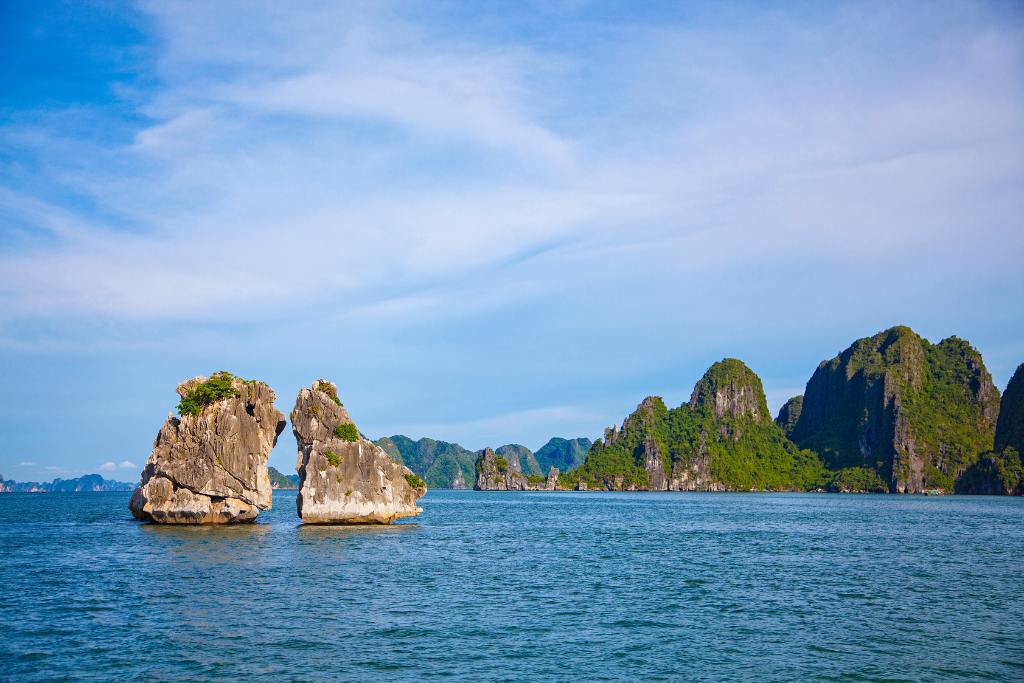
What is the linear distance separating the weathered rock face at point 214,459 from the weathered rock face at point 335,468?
188 inches

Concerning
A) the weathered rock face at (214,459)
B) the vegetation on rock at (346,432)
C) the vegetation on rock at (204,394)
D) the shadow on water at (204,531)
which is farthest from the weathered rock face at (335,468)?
the vegetation on rock at (204,394)

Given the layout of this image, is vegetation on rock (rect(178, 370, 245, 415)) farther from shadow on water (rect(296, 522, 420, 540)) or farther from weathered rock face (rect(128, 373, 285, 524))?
shadow on water (rect(296, 522, 420, 540))


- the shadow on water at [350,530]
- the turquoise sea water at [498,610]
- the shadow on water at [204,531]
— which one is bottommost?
the turquoise sea water at [498,610]

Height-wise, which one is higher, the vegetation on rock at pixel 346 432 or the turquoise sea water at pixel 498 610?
the vegetation on rock at pixel 346 432

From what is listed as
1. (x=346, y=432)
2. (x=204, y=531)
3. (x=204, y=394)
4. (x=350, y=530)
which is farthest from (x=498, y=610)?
(x=204, y=394)

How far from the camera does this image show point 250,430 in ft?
227

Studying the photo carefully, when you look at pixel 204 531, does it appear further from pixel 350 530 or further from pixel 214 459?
pixel 350 530

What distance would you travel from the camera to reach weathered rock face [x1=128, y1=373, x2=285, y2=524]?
220 ft

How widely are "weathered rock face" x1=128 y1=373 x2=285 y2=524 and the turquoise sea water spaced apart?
8.76 m

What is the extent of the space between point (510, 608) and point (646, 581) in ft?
34.2

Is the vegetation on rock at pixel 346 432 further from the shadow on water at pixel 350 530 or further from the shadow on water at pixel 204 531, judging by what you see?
the shadow on water at pixel 204 531

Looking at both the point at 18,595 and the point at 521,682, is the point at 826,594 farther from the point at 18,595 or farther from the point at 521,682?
the point at 18,595

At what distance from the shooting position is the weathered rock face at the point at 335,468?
64938 mm

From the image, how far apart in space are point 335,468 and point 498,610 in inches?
1403
